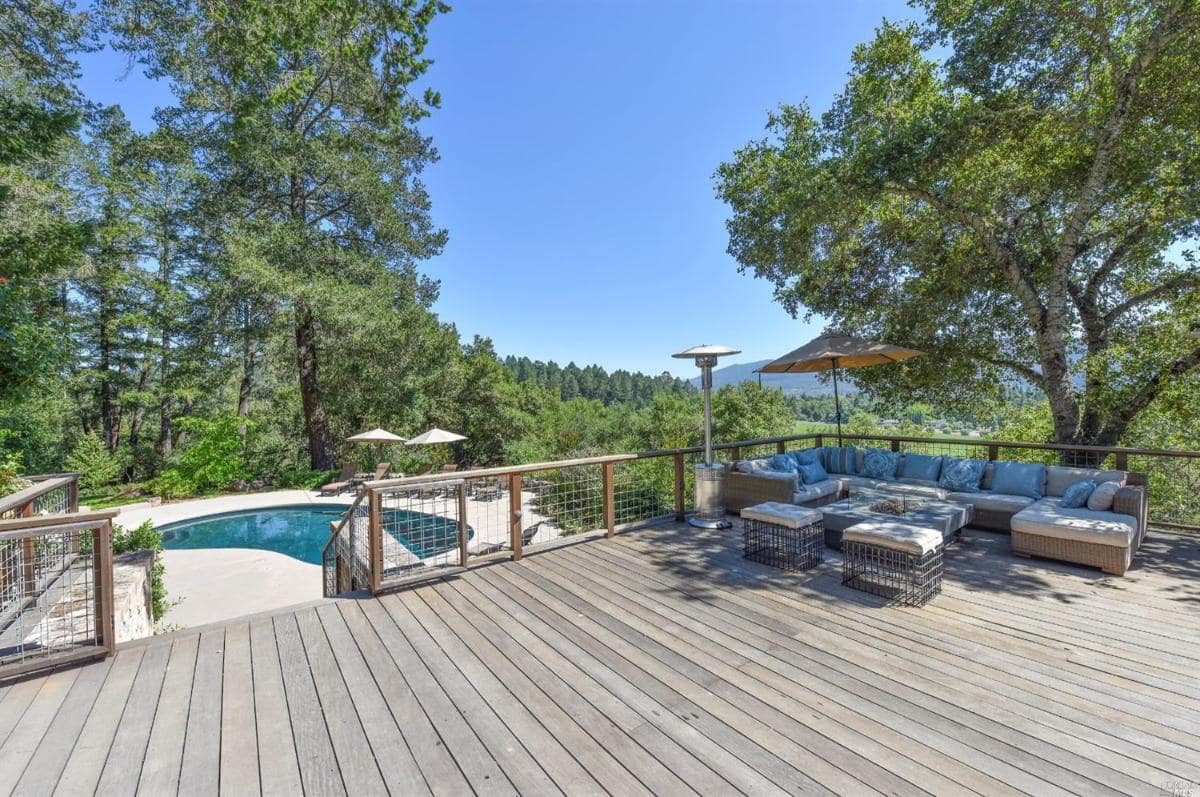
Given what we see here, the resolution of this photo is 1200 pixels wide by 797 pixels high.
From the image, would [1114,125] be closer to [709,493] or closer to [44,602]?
[709,493]

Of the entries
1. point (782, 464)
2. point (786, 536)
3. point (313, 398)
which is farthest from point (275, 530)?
point (786, 536)

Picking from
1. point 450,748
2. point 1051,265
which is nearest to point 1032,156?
point 1051,265

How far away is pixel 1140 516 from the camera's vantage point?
417 cm

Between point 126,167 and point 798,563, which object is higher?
point 126,167

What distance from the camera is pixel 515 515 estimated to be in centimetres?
433

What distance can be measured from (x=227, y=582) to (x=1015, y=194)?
12581 mm

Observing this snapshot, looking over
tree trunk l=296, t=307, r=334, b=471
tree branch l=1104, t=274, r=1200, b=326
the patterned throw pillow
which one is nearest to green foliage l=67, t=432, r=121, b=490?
tree trunk l=296, t=307, r=334, b=471

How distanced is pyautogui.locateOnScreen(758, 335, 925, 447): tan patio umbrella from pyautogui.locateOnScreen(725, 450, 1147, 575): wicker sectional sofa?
4.13 ft

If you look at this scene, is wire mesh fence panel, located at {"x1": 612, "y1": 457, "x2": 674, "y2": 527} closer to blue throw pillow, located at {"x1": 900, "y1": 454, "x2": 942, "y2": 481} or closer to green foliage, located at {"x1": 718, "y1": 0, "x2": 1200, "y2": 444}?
blue throw pillow, located at {"x1": 900, "y1": 454, "x2": 942, "y2": 481}

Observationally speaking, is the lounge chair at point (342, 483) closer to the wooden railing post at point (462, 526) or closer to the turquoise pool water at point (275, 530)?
the turquoise pool water at point (275, 530)

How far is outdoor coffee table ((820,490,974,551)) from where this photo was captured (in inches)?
162

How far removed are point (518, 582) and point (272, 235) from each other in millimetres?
11997

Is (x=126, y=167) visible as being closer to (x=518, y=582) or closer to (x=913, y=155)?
A: (x=518, y=582)

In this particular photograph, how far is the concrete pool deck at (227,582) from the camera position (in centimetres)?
618
